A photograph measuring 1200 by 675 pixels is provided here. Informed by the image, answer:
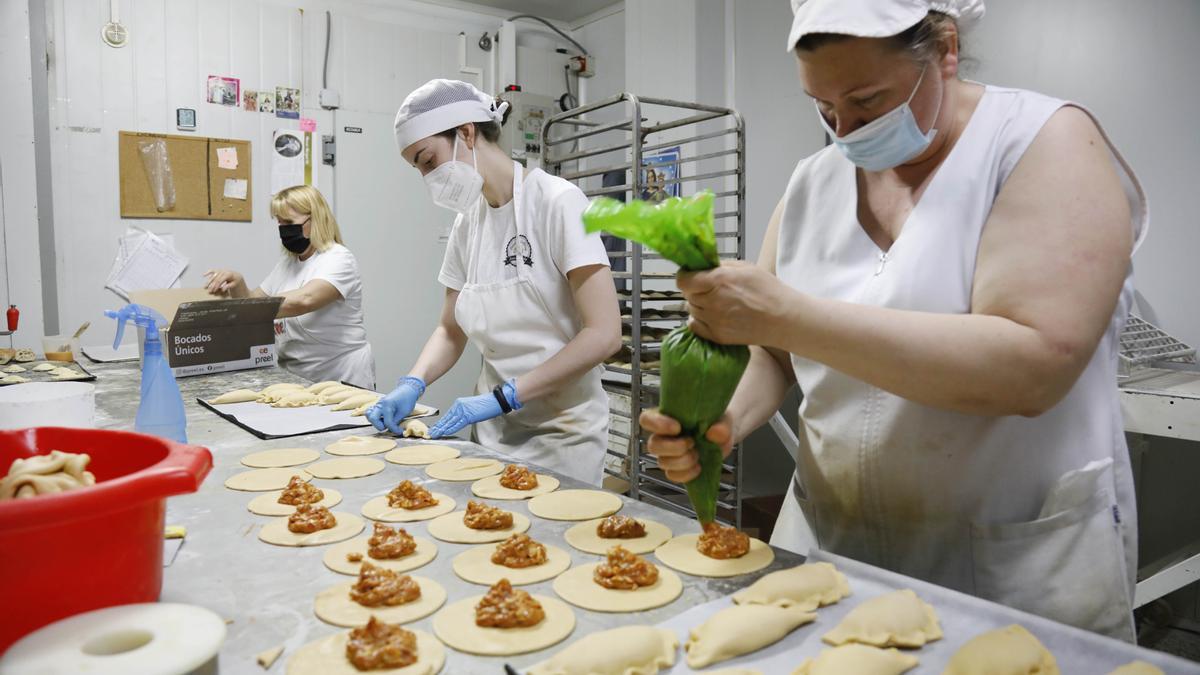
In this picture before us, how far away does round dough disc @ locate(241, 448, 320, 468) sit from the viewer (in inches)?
80.0

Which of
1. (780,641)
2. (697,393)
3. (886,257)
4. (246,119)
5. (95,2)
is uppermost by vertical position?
(95,2)

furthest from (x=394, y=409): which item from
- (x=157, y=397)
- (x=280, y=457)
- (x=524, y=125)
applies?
(x=524, y=125)

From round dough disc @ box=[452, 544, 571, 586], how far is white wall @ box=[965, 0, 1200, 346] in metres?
2.78

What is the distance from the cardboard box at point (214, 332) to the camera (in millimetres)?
3301

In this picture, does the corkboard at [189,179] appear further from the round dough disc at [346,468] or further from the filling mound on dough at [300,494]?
the filling mound on dough at [300,494]

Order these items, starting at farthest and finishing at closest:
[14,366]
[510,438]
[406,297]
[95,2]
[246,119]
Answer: [406,297], [246,119], [95,2], [14,366], [510,438]

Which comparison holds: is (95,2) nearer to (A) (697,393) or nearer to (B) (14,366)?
(B) (14,366)

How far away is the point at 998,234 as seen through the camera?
1.15 m

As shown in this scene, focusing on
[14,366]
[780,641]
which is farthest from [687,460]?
[14,366]

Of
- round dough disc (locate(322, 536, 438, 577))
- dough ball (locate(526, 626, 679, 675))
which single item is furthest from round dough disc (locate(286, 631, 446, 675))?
round dough disc (locate(322, 536, 438, 577))

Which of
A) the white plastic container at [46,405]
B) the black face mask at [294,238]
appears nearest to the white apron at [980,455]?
the white plastic container at [46,405]

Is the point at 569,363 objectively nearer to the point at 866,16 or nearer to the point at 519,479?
the point at 519,479

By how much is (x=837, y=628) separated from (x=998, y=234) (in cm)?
64

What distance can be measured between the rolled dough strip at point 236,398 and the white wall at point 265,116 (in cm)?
252
